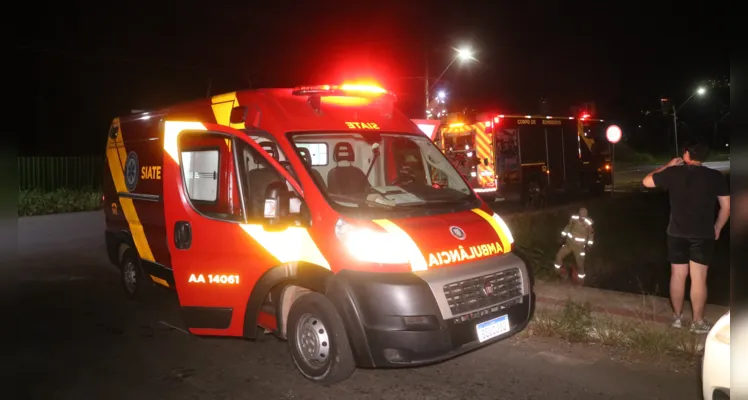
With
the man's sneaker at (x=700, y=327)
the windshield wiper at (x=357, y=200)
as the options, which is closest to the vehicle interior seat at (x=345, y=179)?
the windshield wiper at (x=357, y=200)

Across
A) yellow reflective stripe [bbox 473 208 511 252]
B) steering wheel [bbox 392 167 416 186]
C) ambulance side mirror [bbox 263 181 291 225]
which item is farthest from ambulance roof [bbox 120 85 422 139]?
yellow reflective stripe [bbox 473 208 511 252]

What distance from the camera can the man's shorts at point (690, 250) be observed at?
572 cm

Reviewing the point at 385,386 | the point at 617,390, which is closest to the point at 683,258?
the point at 617,390

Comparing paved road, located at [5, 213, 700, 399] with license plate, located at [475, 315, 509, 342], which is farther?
paved road, located at [5, 213, 700, 399]

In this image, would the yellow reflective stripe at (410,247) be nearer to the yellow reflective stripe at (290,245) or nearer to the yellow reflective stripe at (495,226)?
the yellow reflective stripe at (290,245)

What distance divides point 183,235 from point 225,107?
1.27m

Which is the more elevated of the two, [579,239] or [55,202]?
[55,202]

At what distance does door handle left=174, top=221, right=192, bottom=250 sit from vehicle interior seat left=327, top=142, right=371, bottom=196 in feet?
4.22

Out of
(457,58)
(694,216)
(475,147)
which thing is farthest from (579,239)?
(457,58)

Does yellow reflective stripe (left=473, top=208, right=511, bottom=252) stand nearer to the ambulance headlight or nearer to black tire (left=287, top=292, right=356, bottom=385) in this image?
the ambulance headlight

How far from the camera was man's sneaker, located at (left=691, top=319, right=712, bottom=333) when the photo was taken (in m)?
5.68

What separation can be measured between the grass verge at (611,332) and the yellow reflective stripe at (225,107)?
11.9ft

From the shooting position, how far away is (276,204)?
4.45 meters

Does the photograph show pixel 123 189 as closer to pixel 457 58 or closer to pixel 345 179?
pixel 345 179
